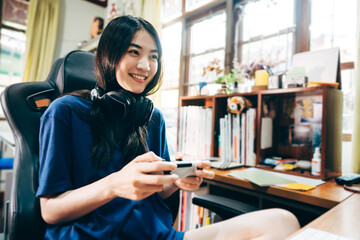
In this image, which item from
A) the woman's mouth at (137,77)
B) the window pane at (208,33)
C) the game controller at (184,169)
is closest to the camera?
the game controller at (184,169)

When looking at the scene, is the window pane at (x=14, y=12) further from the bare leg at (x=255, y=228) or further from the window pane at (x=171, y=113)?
the bare leg at (x=255, y=228)

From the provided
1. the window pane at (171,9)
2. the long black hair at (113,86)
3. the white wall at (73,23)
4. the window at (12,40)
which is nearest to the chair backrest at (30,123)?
the long black hair at (113,86)

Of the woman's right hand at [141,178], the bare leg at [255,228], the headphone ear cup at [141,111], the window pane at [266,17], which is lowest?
the bare leg at [255,228]

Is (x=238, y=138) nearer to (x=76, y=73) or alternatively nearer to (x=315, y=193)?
(x=315, y=193)

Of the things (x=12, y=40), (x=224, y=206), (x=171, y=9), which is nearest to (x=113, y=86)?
(x=224, y=206)

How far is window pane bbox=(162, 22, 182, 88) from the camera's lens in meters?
2.68

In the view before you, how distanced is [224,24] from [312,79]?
1.17m

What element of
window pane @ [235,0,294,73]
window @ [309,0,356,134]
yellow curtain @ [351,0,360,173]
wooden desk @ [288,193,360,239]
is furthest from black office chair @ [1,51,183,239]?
window @ [309,0,356,134]

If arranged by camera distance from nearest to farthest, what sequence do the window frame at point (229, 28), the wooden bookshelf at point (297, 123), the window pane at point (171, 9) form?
the wooden bookshelf at point (297, 123) < the window frame at point (229, 28) < the window pane at point (171, 9)

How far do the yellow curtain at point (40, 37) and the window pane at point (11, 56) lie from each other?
7.4 inches

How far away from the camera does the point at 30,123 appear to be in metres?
0.77

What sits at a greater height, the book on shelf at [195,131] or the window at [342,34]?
the window at [342,34]

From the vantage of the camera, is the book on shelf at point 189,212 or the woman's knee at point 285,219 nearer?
the woman's knee at point 285,219

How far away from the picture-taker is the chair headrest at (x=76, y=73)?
836 millimetres
